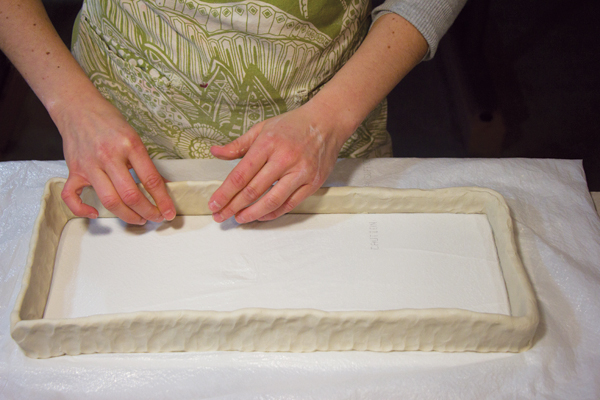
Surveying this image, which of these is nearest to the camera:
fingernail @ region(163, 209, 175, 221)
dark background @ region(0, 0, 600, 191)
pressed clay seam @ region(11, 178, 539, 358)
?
pressed clay seam @ region(11, 178, 539, 358)

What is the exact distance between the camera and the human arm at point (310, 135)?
0.70 meters

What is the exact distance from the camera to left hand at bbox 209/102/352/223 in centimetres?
70

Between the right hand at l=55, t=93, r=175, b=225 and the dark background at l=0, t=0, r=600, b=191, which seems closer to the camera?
the right hand at l=55, t=93, r=175, b=225

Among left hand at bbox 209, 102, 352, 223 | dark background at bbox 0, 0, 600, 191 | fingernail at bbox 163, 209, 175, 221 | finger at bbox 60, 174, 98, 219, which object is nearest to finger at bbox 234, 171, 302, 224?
left hand at bbox 209, 102, 352, 223

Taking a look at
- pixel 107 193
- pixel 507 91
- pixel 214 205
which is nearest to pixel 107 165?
pixel 107 193

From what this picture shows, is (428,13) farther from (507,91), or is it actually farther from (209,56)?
(507,91)

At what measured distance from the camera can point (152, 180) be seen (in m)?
0.72

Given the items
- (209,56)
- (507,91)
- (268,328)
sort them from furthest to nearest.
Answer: (507,91)
(209,56)
(268,328)

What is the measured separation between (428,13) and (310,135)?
0.29m

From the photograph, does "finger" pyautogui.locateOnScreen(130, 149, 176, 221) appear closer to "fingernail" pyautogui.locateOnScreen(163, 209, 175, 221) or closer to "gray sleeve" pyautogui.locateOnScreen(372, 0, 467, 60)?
"fingernail" pyautogui.locateOnScreen(163, 209, 175, 221)

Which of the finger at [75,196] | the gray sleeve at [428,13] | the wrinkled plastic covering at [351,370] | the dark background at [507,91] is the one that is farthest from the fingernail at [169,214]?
the dark background at [507,91]

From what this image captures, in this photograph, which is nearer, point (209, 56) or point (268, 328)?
point (268, 328)

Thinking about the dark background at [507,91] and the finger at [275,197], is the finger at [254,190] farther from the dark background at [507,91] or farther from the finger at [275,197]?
the dark background at [507,91]

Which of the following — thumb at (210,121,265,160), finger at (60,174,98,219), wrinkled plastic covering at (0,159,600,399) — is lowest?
wrinkled plastic covering at (0,159,600,399)
